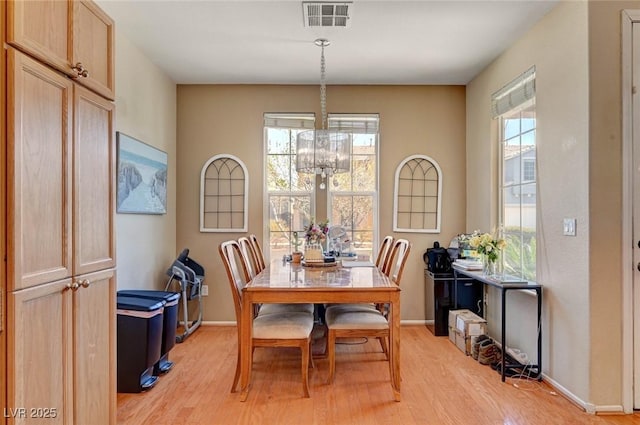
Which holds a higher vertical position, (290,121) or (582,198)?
(290,121)

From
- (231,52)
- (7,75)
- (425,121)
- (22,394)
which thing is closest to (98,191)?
(7,75)

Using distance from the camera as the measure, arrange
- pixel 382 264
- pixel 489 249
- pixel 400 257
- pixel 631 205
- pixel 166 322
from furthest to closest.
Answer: pixel 382 264 < pixel 489 249 < pixel 400 257 < pixel 166 322 < pixel 631 205

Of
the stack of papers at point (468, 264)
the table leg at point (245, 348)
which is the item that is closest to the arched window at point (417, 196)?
the stack of papers at point (468, 264)

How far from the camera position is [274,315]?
2918 millimetres

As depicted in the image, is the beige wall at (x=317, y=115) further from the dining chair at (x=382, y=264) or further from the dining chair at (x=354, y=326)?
the dining chair at (x=354, y=326)

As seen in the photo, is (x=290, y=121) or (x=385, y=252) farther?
(x=290, y=121)

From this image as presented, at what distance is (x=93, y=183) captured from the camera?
75.4 inches

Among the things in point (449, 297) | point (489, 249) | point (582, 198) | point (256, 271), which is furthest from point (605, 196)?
point (256, 271)

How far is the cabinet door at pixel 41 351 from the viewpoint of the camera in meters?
1.41

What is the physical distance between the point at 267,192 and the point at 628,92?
336cm

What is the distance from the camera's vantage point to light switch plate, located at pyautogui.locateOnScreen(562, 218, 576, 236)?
2607 millimetres

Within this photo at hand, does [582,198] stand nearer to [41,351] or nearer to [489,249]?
[489,249]

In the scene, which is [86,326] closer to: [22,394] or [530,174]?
[22,394]

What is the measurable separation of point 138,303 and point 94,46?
66.5 inches
